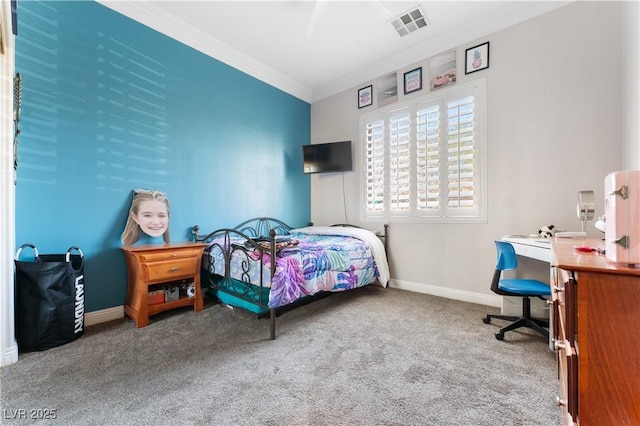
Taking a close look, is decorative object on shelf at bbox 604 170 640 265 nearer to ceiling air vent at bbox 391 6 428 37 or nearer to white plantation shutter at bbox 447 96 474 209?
white plantation shutter at bbox 447 96 474 209

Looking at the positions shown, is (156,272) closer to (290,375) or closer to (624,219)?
(290,375)

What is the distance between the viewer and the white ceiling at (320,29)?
2689 mm

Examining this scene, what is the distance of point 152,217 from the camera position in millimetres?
2732

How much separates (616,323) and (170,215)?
3.36 m

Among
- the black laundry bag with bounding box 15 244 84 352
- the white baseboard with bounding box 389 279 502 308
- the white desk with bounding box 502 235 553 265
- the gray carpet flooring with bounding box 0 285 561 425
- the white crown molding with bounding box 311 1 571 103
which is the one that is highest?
the white crown molding with bounding box 311 1 571 103

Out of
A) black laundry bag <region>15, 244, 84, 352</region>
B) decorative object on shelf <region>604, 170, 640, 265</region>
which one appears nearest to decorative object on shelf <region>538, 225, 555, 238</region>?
decorative object on shelf <region>604, 170, 640, 265</region>

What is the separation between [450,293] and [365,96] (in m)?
2.95

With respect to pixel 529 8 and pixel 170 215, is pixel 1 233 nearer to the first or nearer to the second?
pixel 170 215

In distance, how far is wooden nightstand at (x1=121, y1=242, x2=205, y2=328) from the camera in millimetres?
2377

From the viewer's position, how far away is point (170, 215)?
2955 mm

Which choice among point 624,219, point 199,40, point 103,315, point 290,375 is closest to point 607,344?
point 624,219

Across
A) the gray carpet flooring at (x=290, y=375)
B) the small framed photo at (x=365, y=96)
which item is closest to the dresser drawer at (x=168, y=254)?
the gray carpet flooring at (x=290, y=375)

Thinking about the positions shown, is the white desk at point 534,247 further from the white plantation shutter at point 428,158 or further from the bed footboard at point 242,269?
the bed footboard at point 242,269

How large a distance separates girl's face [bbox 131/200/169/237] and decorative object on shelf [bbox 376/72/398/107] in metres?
3.12
